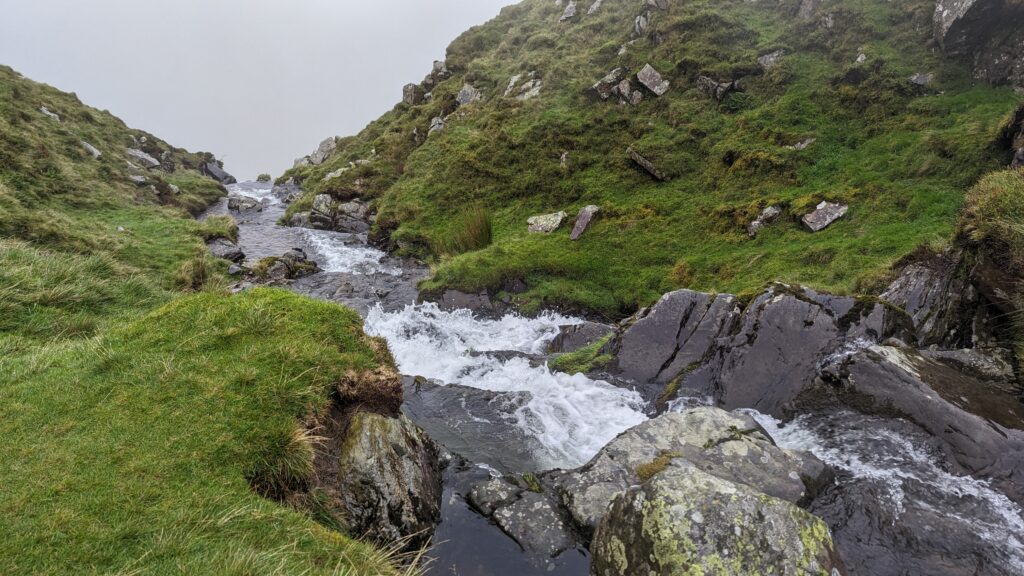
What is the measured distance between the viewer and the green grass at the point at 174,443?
4.66m

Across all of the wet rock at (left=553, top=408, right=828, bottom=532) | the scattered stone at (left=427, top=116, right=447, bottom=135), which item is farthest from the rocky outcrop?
the scattered stone at (left=427, top=116, right=447, bottom=135)

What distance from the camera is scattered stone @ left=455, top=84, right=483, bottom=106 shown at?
4738cm

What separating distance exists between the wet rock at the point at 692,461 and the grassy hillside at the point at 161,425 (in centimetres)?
388

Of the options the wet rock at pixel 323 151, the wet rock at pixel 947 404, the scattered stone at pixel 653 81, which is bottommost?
the wet rock at pixel 947 404

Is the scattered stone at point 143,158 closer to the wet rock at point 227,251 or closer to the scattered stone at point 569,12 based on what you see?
the wet rock at point 227,251

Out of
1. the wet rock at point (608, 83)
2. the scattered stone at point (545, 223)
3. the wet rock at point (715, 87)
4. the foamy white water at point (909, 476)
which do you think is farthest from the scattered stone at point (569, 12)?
the foamy white water at point (909, 476)

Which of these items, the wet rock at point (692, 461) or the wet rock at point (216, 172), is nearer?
the wet rock at point (692, 461)

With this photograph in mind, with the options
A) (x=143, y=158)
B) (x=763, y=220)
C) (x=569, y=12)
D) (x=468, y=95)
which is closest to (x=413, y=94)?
(x=468, y=95)

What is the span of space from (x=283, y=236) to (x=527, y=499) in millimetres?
34153

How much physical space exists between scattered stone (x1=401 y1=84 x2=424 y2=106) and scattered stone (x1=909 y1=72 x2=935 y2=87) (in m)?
47.4

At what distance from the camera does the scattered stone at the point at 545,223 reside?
26.9 meters

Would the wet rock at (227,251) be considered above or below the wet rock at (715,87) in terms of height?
below

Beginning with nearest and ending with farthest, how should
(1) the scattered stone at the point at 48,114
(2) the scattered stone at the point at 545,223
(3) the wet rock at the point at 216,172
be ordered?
(2) the scattered stone at the point at 545,223 → (1) the scattered stone at the point at 48,114 → (3) the wet rock at the point at 216,172

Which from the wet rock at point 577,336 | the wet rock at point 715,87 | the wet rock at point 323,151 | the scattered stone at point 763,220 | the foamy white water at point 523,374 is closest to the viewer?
the foamy white water at point 523,374
